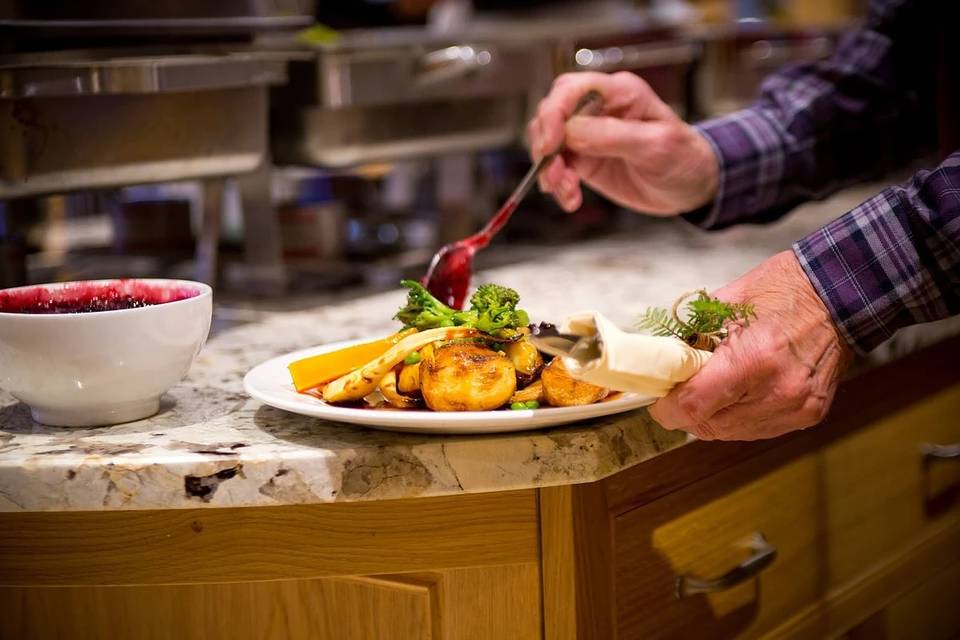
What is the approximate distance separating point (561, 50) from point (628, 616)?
1.11 metres

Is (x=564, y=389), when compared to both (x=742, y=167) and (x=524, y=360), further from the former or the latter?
(x=742, y=167)

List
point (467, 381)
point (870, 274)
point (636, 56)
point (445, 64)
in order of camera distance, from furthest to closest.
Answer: point (636, 56), point (445, 64), point (870, 274), point (467, 381)

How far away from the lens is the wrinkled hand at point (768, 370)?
0.83 m

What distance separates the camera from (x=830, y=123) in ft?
5.12

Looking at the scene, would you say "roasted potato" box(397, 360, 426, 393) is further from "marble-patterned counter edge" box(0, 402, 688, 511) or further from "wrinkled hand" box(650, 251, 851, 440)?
"wrinkled hand" box(650, 251, 851, 440)

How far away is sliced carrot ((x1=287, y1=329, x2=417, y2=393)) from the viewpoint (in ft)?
3.01

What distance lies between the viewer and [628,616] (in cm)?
99

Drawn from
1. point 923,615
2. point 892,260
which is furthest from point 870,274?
point 923,615

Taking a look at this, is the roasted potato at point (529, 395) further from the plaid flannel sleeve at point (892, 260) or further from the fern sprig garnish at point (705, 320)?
the plaid flannel sleeve at point (892, 260)

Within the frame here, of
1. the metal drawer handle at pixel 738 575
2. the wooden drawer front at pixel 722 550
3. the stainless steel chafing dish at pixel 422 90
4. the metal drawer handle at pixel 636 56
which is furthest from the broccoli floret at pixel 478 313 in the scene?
the metal drawer handle at pixel 636 56

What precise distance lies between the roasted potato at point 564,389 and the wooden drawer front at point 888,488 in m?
0.52

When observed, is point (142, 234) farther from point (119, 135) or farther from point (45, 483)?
point (45, 483)

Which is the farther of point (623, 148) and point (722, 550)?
point (623, 148)

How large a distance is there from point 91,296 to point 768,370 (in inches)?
22.9
